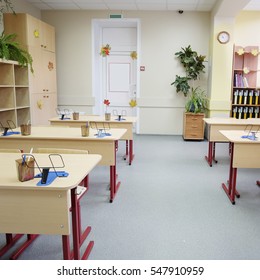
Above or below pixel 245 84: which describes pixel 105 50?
above

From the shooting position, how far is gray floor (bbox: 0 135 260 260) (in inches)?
98.7

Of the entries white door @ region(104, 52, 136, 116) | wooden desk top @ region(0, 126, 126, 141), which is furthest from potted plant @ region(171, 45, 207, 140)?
wooden desk top @ region(0, 126, 126, 141)

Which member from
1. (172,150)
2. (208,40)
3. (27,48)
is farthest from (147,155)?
(208,40)

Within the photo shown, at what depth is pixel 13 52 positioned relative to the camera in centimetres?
554

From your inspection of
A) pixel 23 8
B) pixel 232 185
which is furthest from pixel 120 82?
pixel 232 185

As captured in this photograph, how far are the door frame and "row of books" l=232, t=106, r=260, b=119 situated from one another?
2468 millimetres

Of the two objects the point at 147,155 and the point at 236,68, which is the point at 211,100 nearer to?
the point at 236,68

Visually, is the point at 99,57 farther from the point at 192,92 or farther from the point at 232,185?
the point at 232,185

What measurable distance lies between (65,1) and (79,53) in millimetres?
1324

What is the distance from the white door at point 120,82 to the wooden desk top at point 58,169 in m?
5.95

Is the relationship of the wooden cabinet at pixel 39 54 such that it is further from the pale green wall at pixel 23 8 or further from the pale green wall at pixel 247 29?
the pale green wall at pixel 247 29

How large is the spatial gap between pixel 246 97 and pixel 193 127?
4.86ft

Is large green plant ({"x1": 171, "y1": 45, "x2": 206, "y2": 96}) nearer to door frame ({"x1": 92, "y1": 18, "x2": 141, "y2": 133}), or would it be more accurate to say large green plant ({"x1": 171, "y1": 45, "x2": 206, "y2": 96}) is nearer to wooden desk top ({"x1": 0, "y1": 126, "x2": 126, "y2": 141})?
door frame ({"x1": 92, "y1": 18, "x2": 141, "y2": 133})

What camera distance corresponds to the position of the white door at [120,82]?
831cm
